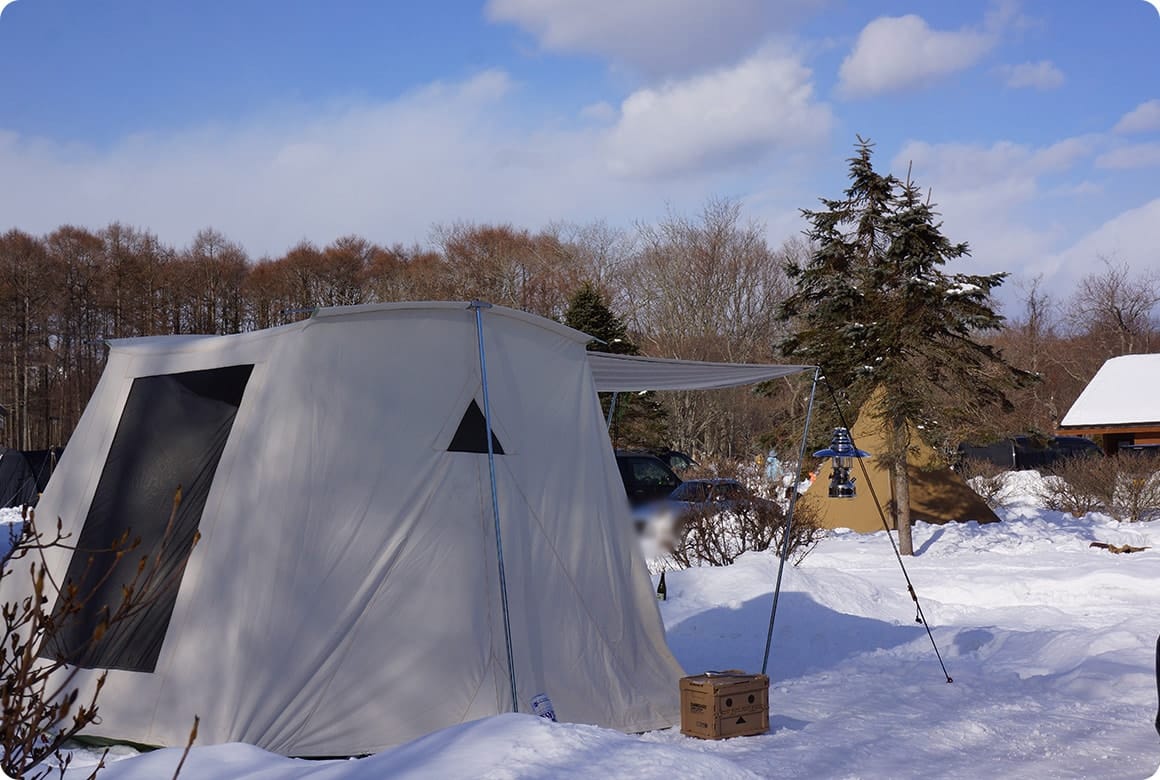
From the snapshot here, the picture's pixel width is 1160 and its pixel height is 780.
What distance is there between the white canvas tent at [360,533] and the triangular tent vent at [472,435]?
1 centimetres

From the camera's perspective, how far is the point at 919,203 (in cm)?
1766

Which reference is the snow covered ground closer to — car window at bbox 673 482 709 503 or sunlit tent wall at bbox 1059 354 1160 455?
car window at bbox 673 482 709 503

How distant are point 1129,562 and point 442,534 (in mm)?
11107

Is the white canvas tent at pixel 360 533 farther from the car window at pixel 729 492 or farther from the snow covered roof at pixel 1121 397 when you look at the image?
the snow covered roof at pixel 1121 397

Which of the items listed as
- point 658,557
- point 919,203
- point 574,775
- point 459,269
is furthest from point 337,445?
point 459,269

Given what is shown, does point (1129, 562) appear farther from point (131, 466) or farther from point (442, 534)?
point (131, 466)

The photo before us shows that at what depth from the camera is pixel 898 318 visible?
17422 mm

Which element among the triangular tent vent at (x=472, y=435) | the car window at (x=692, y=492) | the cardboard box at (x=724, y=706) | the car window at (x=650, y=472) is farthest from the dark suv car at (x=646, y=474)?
the triangular tent vent at (x=472, y=435)

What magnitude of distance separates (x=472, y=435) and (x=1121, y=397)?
24783 millimetres

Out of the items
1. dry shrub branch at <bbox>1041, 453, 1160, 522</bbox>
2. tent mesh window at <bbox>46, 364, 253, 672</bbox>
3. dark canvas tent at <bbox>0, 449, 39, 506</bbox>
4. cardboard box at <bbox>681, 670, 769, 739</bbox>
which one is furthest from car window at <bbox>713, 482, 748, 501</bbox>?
dark canvas tent at <bbox>0, 449, 39, 506</bbox>

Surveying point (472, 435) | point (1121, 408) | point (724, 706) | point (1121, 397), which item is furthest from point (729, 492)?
point (1121, 397)

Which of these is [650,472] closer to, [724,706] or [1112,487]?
[1112,487]

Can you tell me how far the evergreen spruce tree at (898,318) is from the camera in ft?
56.6

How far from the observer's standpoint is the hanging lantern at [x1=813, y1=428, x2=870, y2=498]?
31.3 ft
